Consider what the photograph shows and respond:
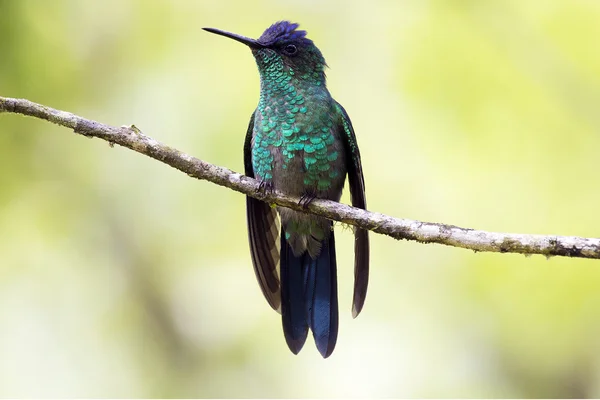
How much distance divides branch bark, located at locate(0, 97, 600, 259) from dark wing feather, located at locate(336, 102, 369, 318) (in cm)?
56

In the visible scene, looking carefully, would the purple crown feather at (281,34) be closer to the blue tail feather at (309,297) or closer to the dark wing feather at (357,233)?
the dark wing feather at (357,233)

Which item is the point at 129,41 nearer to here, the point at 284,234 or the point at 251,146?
the point at 251,146

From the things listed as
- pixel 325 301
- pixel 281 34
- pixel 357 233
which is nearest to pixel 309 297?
pixel 325 301

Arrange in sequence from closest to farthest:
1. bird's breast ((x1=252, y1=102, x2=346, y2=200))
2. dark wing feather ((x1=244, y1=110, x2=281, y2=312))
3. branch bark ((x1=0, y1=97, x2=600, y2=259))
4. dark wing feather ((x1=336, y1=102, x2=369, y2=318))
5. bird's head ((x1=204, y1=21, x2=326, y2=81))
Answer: branch bark ((x1=0, y1=97, x2=600, y2=259)) < bird's breast ((x1=252, y1=102, x2=346, y2=200)) < dark wing feather ((x1=336, y1=102, x2=369, y2=318)) < bird's head ((x1=204, y1=21, x2=326, y2=81)) < dark wing feather ((x1=244, y1=110, x2=281, y2=312))

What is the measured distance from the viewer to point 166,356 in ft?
19.9

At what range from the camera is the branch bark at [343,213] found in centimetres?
292

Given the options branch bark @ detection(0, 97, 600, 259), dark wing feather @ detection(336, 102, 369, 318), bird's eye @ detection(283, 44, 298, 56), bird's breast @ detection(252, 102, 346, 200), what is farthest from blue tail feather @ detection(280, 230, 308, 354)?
bird's eye @ detection(283, 44, 298, 56)

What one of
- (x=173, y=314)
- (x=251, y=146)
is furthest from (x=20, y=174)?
(x=251, y=146)

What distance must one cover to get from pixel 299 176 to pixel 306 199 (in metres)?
0.19

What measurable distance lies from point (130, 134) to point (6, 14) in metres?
3.46

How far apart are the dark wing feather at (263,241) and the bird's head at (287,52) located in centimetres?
42

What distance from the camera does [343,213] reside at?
11.7 ft

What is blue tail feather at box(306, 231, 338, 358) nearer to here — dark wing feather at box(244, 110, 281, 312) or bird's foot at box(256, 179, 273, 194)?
dark wing feather at box(244, 110, 281, 312)

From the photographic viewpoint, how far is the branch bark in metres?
2.92
